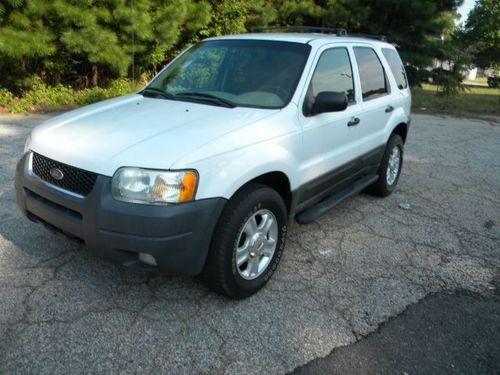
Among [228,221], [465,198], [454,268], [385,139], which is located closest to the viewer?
[228,221]

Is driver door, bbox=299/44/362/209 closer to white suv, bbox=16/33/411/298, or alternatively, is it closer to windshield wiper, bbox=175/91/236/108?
white suv, bbox=16/33/411/298

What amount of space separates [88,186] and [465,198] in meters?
4.57

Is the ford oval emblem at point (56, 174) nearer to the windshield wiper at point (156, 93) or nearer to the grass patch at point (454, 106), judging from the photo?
the windshield wiper at point (156, 93)

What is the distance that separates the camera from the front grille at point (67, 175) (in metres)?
2.68

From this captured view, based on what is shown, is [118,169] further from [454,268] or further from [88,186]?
[454,268]

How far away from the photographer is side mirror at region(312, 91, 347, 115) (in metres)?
3.34

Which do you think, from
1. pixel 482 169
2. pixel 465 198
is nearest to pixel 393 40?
pixel 482 169

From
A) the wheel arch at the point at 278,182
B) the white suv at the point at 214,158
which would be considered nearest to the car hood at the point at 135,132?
the white suv at the point at 214,158

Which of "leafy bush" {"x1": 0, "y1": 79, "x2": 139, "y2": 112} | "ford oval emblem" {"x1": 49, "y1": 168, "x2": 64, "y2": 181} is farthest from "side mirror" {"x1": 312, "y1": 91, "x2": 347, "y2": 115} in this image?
"leafy bush" {"x1": 0, "y1": 79, "x2": 139, "y2": 112}

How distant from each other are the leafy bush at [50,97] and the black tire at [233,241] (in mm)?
8330

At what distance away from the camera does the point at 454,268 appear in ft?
12.3

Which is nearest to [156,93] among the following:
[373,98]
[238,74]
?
[238,74]

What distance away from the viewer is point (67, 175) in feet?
9.14

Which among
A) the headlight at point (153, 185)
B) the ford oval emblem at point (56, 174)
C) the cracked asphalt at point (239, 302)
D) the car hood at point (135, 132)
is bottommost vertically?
the cracked asphalt at point (239, 302)
